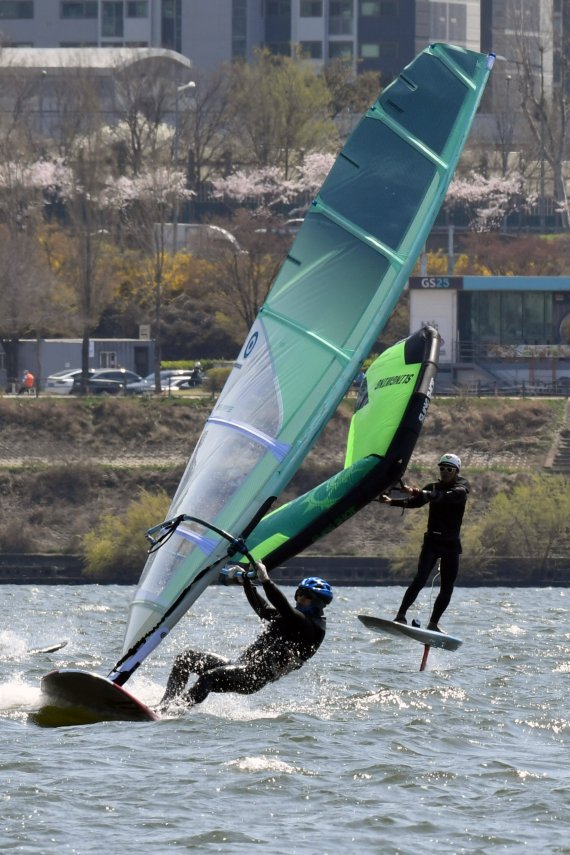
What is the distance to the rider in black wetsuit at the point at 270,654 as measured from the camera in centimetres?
1376

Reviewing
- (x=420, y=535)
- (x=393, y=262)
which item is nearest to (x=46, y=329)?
(x=420, y=535)

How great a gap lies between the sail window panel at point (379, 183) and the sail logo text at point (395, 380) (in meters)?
1.41

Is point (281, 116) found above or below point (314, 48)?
below

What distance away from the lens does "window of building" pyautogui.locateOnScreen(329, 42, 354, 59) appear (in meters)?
96.9

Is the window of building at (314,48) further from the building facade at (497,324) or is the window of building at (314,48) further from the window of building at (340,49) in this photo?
the building facade at (497,324)

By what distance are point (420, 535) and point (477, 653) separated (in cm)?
1805

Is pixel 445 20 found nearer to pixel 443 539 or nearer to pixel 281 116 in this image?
pixel 281 116

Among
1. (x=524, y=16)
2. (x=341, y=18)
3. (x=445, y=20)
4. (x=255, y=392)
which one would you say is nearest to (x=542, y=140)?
(x=524, y=16)

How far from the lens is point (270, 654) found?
45.4 ft

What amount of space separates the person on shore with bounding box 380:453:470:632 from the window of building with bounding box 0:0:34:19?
89.2 metres

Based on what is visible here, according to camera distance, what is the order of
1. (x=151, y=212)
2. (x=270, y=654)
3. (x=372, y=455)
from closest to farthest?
(x=270, y=654)
(x=372, y=455)
(x=151, y=212)

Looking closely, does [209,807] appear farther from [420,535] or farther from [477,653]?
[420,535]

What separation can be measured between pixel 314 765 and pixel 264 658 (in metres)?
1.37

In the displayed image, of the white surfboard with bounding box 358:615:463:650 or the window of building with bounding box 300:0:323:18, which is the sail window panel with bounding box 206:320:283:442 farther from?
the window of building with bounding box 300:0:323:18
